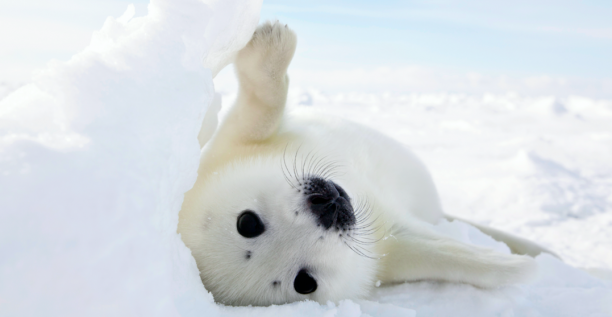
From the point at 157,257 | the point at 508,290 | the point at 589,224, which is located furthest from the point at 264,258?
the point at 589,224

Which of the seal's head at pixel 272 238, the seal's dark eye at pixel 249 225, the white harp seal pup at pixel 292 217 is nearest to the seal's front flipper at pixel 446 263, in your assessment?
the white harp seal pup at pixel 292 217

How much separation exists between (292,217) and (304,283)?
22cm

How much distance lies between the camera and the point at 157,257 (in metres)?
0.82

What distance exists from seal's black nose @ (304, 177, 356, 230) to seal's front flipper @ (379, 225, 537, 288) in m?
0.39

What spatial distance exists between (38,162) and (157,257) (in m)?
0.29

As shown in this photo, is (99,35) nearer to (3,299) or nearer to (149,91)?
(149,91)

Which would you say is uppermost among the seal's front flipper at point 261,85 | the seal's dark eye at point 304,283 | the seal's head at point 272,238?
the seal's front flipper at point 261,85

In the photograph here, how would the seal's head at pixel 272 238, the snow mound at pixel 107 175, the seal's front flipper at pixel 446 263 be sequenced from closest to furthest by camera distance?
the snow mound at pixel 107 175
the seal's head at pixel 272 238
the seal's front flipper at pixel 446 263

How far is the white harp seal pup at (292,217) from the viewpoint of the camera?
4.43 feet

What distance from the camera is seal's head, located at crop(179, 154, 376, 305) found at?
134cm

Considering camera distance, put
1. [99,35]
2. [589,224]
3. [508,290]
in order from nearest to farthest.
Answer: [99,35] < [508,290] < [589,224]

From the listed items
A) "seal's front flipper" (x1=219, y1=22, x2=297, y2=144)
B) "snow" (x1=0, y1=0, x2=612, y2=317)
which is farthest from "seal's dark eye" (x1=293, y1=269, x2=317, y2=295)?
"seal's front flipper" (x1=219, y1=22, x2=297, y2=144)

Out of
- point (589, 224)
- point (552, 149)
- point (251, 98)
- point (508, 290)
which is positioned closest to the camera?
point (508, 290)

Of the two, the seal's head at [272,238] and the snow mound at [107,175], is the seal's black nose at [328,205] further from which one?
the snow mound at [107,175]
